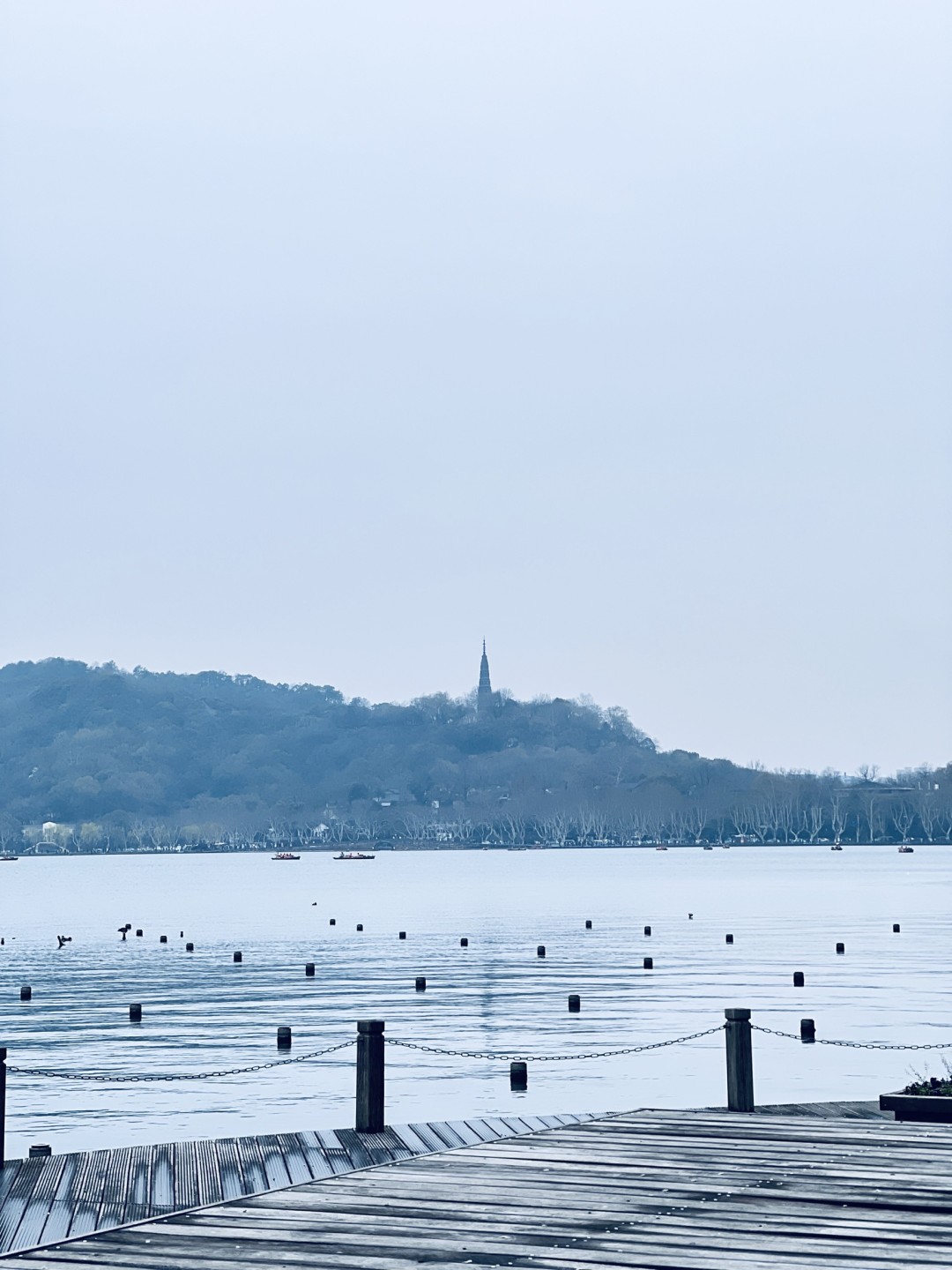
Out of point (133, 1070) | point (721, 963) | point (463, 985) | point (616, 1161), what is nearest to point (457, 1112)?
point (133, 1070)

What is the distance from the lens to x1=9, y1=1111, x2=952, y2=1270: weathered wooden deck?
989 centimetres

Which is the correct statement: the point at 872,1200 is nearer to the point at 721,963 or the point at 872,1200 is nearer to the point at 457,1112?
the point at 457,1112

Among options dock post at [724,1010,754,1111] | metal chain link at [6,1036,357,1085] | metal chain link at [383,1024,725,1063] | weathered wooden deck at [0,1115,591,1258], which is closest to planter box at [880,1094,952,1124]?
dock post at [724,1010,754,1111]

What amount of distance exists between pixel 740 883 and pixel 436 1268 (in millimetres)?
192407

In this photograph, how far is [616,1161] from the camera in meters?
13.3

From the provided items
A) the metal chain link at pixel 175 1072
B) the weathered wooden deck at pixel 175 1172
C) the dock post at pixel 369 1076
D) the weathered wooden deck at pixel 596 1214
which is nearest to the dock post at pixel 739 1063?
the weathered wooden deck at pixel 175 1172

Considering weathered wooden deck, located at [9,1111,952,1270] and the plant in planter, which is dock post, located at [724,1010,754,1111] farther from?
weathered wooden deck, located at [9,1111,952,1270]

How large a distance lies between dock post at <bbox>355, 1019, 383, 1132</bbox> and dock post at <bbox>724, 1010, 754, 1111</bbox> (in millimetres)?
3964

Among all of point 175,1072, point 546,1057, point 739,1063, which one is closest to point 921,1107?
point 739,1063

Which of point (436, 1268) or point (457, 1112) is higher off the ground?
point (436, 1268)

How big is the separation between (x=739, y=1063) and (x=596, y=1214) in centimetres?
889

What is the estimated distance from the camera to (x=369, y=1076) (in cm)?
1858

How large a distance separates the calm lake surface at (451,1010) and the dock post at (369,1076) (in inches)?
436

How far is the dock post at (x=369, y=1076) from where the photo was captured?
18469mm
